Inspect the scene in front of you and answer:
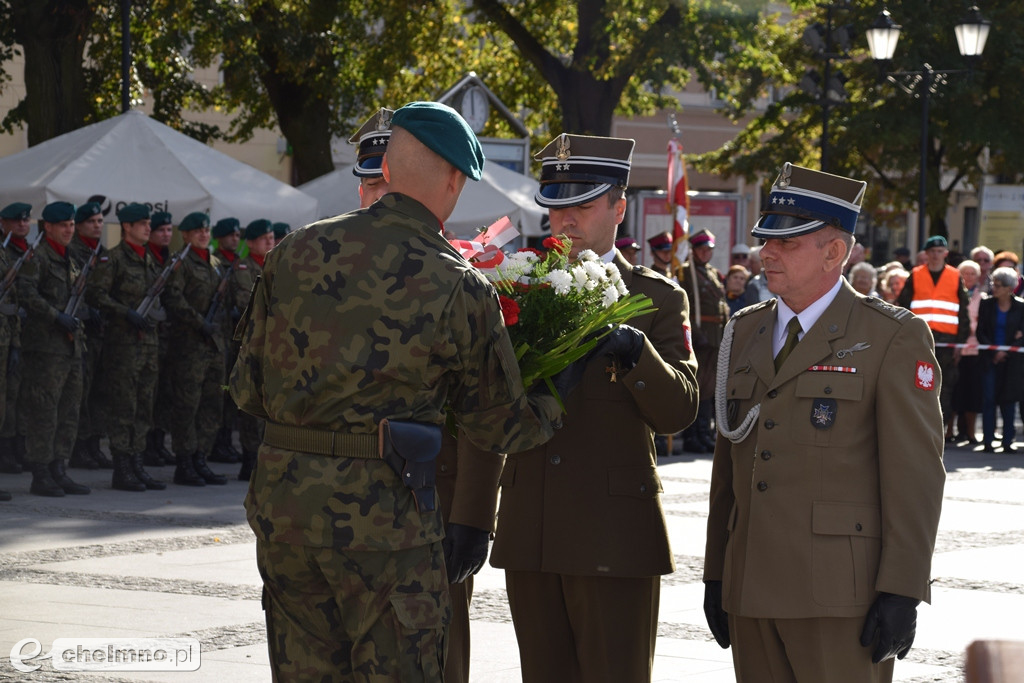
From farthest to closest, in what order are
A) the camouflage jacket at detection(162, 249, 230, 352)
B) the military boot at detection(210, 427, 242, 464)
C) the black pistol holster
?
the military boot at detection(210, 427, 242, 464), the camouflage jacket at detection(162, 249, 230, 352), the black pistol holster

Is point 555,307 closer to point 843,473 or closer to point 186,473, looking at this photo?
point 843,473

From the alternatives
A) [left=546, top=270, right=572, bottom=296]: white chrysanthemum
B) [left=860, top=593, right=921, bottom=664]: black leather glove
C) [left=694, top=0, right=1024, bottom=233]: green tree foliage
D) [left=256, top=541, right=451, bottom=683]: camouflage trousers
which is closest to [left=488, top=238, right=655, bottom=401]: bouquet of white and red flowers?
[left=546, top=270, right=572, bottom=296]: white chrysanthemum

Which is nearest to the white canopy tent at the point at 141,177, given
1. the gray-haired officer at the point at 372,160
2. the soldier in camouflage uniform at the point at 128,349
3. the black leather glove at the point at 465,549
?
the soldier in camouflage uniform at the point at 128,349

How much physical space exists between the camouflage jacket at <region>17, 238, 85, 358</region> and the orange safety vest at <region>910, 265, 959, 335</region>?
32.7ft

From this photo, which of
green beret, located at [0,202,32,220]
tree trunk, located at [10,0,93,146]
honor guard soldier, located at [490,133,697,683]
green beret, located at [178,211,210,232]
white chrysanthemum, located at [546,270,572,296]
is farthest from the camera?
tree trunk, located at [10,0,93,146]

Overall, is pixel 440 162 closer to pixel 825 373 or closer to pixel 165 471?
pixel 825 373

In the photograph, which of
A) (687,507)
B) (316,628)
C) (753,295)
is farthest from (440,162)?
(753,295)

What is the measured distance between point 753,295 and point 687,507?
645 cm

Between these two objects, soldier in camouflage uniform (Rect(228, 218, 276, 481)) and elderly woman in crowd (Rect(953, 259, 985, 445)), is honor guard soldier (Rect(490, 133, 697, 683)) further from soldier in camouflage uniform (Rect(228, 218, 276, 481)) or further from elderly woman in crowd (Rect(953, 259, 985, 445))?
elderly woman in crowd (Rect(953, 259, 985, 445))

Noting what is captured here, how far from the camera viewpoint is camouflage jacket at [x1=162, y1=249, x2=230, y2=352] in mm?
13273

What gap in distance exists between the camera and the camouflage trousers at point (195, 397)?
13172 millimetres

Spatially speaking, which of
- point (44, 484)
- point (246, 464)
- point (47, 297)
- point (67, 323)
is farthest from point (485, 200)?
point (44, 484)

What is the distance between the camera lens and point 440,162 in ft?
12.8

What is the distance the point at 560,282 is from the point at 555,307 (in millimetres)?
74
